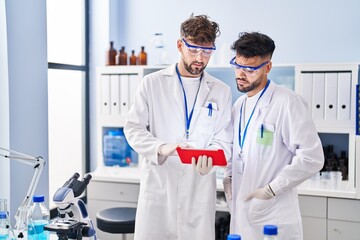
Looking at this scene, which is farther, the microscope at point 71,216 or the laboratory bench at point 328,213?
the laboratory bench at point 328,213

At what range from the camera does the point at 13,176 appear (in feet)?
9.64

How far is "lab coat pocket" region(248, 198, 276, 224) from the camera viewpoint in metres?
2.17

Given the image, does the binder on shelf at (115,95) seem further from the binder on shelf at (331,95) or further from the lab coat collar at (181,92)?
the binder on shelf at (331,95)

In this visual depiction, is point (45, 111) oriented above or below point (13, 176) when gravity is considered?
above

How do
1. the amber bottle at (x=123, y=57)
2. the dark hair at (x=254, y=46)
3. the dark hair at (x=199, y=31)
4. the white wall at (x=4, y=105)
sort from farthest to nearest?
the amber bottle at (x=123, y=57) → the white wall at (x=4, y=105) → the dark hair at (x=199, y=31) → the dark hair at (x=254, y=46)

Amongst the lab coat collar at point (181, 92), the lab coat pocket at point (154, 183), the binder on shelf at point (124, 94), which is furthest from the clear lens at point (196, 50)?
the binder on shelf at point (124, 94)

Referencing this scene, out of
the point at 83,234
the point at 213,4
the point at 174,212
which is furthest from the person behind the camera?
the point at 213,4

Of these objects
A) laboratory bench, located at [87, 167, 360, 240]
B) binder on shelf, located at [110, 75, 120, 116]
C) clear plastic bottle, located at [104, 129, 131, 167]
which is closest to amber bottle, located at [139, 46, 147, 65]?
binder on shelf, located at [110, 75, 120, 116]

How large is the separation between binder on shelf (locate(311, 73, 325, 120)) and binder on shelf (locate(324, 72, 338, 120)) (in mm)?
25

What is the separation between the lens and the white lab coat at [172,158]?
234cm

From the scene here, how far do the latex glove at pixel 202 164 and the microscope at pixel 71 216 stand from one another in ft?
1.81

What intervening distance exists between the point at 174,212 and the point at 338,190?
3.96 ft

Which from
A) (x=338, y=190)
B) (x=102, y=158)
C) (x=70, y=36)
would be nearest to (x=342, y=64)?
(x=338, y=190)

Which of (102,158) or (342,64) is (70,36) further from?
(342,64)
